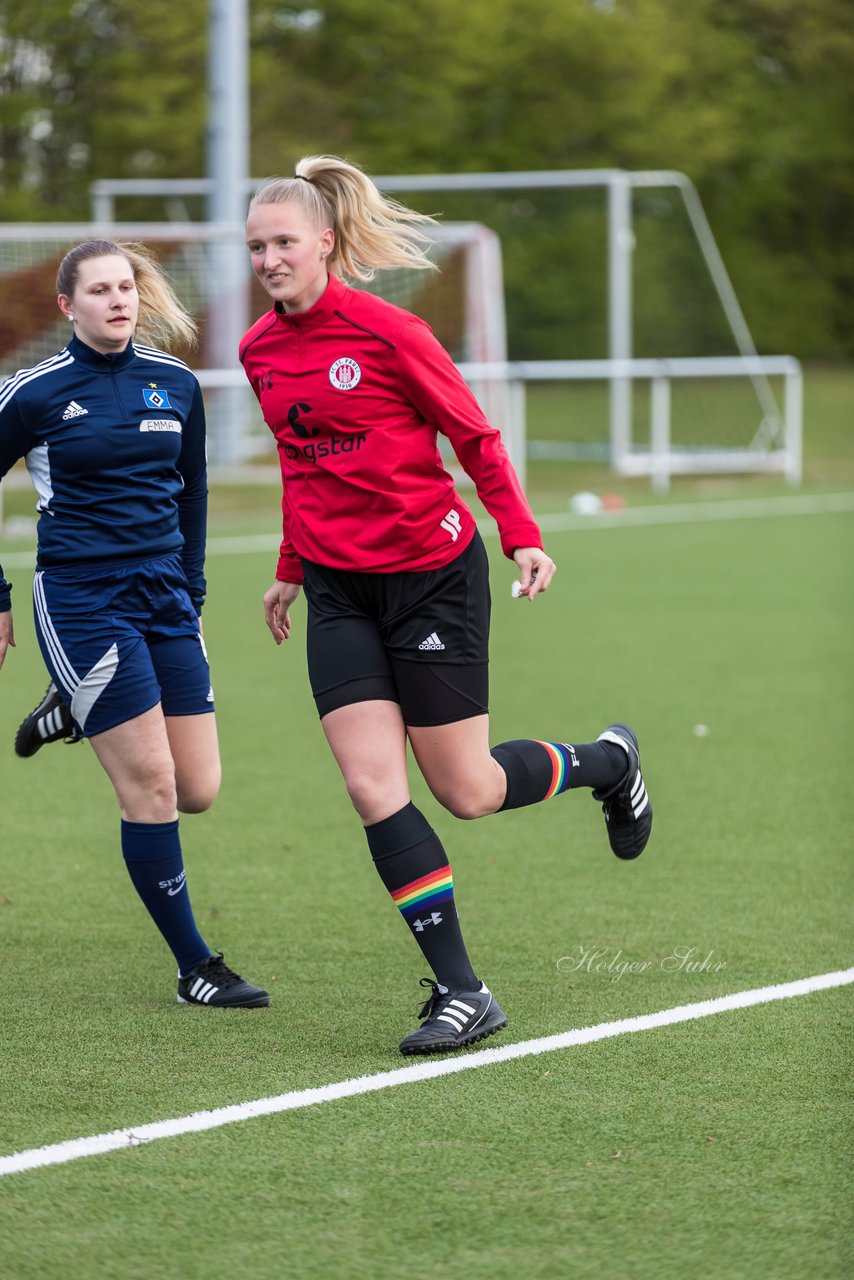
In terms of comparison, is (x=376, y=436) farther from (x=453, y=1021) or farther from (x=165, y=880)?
(x=453, y=1021)

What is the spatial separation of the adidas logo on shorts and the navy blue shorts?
2.35 ft

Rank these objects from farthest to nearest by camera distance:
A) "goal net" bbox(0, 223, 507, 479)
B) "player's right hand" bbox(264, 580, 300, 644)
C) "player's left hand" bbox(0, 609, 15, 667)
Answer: "goal net" bbox(0, 223, 507, 479) → "player's right hand" bbox(264, 580, 300, 644) → "player's left hand" bbox(0, 609, 15, 667)

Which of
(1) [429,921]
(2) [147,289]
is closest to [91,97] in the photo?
(2) [147,289]

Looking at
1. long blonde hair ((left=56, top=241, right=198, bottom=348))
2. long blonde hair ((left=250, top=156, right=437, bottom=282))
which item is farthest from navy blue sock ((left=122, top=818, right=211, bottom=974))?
long blonde hair ((left=250, top=156, right=437, bottom=282))

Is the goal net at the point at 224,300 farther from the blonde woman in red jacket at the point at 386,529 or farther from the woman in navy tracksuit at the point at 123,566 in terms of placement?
the blonde woman in red jacket at the point at 386,529

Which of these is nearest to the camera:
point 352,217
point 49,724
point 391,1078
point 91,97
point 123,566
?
point 391,1078

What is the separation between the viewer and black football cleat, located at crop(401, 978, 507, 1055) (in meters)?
4.36

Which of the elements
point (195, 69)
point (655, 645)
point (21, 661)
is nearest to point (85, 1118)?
point (21, 661)

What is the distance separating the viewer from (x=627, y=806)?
5.30 meters

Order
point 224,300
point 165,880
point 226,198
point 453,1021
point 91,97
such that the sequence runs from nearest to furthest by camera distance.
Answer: point 453,1021 < point 165,880 < point 224,300 < point 226,198 < point 91,97

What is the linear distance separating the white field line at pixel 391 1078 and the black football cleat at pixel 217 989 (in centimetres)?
66

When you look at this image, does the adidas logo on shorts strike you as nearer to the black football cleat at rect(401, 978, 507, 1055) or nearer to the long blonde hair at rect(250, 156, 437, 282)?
the black football cleat at rect(401, 978, 507, 1055)

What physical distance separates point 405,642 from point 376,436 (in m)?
0.50

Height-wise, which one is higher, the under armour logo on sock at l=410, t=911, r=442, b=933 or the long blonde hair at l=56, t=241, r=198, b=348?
the long blonde hair at l=56, t=241, r=198, b=348
